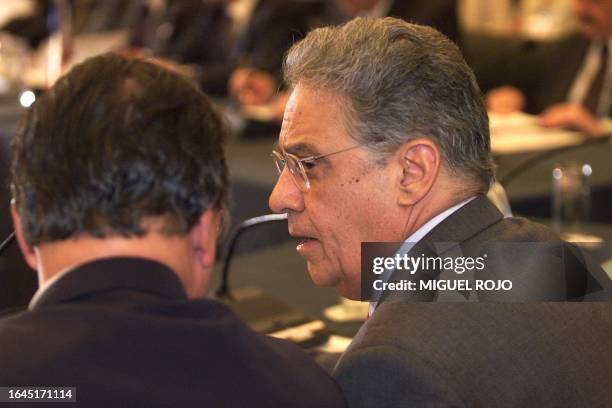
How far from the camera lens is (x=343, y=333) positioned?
1.75 metres

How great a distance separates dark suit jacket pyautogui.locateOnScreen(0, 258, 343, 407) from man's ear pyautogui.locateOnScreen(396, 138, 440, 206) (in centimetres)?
40

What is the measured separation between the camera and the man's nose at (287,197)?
131 centimetres

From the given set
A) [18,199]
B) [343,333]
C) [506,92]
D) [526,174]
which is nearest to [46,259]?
[18,199]

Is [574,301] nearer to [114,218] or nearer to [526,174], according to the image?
[114,218]

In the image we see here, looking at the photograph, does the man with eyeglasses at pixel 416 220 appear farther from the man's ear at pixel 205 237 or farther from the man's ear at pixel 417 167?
the man's ear at pixel 205 237

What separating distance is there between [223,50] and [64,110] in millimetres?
5564

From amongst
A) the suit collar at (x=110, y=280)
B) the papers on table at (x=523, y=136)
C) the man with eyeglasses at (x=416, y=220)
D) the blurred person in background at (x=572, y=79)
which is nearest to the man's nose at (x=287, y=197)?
the man with eyeglasses at (x=416, y=220)

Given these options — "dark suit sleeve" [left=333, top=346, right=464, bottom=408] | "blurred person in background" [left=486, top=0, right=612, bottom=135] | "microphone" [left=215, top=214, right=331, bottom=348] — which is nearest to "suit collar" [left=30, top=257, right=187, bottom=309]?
"dark suit sleeve" [left=333, top=346, right=464, bottom=408]

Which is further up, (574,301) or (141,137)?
(141,137)

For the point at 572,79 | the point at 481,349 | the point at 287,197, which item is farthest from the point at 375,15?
the point at 481,349

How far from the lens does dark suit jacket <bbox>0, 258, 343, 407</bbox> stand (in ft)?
2.61

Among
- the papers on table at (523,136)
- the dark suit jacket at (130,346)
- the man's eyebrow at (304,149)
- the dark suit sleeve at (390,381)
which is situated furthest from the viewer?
the papers on table at (523,136)

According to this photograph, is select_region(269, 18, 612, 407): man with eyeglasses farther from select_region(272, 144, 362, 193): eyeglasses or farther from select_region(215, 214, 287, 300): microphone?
select_region(215, 214, 287, 300): microphone

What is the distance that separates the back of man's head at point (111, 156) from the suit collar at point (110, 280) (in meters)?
0.03
